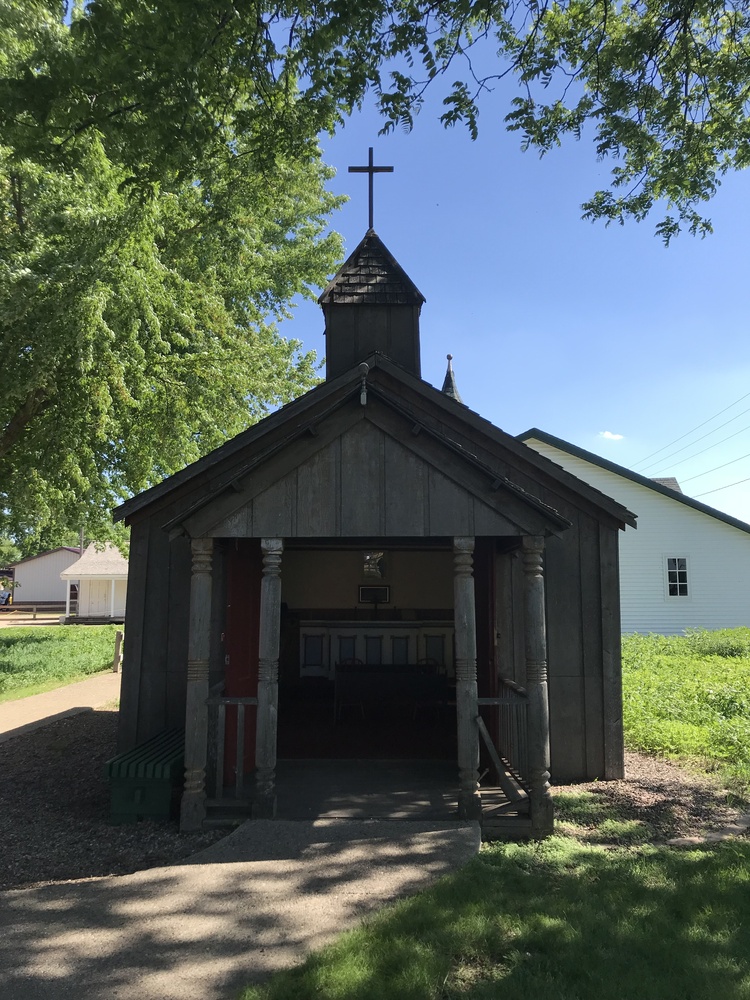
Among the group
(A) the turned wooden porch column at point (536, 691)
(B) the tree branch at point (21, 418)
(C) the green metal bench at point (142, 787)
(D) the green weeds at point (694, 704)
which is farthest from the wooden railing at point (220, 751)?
(B) the tree branch at point (21, 418)

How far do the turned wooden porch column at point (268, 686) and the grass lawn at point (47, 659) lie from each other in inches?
434

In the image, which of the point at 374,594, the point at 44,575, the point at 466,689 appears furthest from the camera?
the point at 44,575

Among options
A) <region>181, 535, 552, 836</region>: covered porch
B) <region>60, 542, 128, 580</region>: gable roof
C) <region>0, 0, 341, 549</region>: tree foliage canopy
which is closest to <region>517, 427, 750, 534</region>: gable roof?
<region>0, 0, 341, 549</region>: tree foliage canopy

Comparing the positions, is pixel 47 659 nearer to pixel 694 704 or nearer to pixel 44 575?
pixel 694 704

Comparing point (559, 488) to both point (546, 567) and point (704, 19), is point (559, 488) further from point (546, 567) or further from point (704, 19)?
point (704, 19)

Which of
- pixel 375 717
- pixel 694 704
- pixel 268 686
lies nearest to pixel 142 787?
pixel 268 686

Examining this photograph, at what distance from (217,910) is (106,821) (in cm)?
278

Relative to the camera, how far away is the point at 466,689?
5.90 m

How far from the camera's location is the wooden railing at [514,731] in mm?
6598

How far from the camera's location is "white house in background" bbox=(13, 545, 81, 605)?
204ft

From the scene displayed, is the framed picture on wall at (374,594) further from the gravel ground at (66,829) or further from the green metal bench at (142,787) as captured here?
the green metal bench at (142,787)

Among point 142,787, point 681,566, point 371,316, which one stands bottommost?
point 142,787

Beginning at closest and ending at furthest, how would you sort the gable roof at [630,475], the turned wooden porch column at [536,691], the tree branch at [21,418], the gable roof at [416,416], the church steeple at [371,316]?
the turned wooden porch column at [536,691], the gable roof at [416,416], the church steeple at [371,316], the tree branch at [21,418], the gable roof at [630,475]

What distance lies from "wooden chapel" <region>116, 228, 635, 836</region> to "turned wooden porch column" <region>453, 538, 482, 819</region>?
2 centimetres
